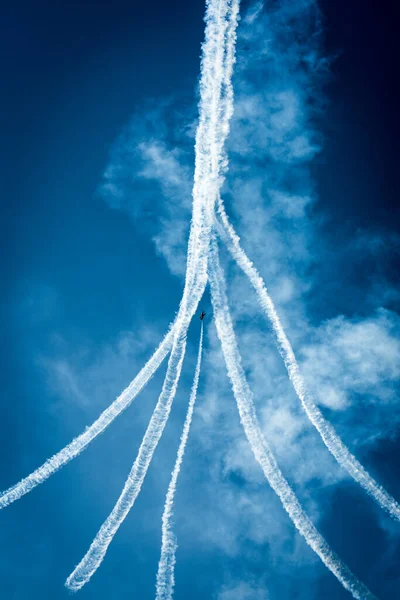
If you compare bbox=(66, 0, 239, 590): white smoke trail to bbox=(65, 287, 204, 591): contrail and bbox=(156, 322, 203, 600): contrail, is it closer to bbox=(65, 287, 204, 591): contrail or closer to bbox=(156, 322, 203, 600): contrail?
bbox=(65, 287, 204, 591): contrail

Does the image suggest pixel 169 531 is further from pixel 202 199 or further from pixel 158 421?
pixel 202 199

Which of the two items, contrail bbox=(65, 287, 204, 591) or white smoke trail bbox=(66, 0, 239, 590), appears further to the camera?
contrail bbox=(65, 287, 204, 591)

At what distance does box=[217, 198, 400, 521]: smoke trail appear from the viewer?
1956cm

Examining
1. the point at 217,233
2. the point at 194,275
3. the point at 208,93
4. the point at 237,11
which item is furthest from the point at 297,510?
the point at 237,11

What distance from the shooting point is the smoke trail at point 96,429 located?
20.0 m

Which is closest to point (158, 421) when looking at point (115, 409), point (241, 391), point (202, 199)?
point (115, 409)

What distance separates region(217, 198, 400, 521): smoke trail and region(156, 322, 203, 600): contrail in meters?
3.95

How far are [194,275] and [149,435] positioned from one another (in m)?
8.13

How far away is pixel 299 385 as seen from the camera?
2031 cm

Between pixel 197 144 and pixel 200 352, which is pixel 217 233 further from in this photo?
pixel 200 352

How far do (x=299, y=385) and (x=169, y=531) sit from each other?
1128 centimetres

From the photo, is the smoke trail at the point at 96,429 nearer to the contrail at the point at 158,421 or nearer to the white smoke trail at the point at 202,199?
the contrail at the point at 158,421

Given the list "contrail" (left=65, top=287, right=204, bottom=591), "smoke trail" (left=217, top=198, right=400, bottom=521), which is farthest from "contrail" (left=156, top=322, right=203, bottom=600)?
"smoke trail" (left=217, top=198, right=400, bottom=521)

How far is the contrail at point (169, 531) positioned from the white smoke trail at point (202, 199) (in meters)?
2.88
